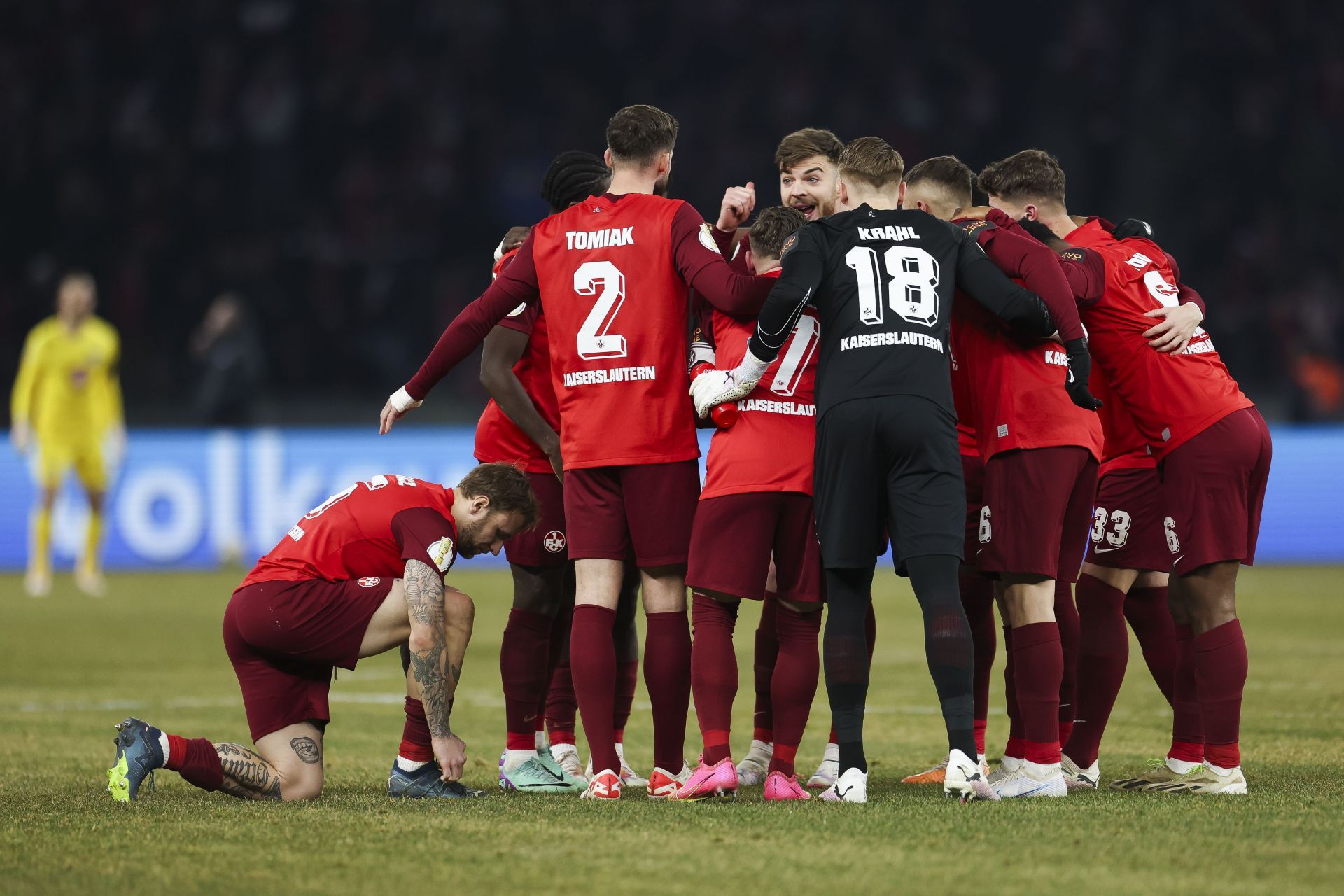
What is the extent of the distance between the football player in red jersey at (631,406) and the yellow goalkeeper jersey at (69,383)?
33.8 ft

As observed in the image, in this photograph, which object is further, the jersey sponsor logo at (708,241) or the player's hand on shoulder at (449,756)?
the jersey sponsor logo at (708,241)

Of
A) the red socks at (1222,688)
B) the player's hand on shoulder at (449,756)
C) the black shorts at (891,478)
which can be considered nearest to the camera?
the black shorts at (891,478)

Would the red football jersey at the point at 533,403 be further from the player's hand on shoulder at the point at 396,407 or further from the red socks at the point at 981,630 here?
the red socks at the point at 981,630

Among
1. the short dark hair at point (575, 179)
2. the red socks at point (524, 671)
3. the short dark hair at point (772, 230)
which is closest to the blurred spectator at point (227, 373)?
the short dark hair at point (575, 179)

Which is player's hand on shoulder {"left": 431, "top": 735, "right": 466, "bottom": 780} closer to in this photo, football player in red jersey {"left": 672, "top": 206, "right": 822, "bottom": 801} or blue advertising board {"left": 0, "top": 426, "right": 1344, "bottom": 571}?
football player in red jersey {"left": 672, "top": 206, "right": 822, "bottom": 801}

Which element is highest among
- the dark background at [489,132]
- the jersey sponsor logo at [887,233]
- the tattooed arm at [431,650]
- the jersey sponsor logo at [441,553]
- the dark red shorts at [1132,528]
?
the dark background at [489,132]

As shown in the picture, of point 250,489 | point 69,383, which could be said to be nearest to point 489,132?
point 250,489

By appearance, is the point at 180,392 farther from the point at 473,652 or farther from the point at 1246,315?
the point at 1246,315

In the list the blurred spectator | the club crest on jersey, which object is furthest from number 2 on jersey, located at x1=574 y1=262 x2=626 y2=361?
the blurred spectator

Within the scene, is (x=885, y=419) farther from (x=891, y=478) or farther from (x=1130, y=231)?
(x=1130, y=231)

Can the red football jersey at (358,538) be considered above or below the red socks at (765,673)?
above

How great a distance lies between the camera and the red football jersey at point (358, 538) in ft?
17.8

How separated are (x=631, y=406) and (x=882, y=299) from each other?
2.99 feet

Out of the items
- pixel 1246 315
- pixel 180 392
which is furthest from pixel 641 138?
pixel 1246 315
